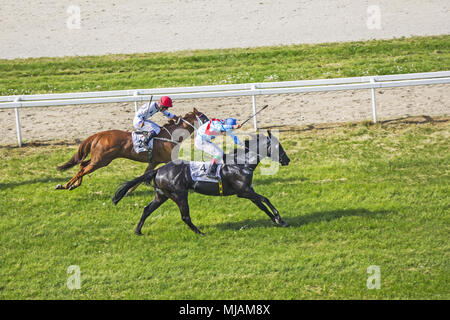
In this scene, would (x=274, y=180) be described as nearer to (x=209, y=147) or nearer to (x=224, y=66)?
(x=209, y=147)

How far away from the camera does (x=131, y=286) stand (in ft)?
27.9

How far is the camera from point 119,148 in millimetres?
11820

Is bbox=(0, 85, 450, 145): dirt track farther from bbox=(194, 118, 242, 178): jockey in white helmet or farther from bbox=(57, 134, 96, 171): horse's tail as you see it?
bbox=(194, 118, 242, 178): jockey in white helmet

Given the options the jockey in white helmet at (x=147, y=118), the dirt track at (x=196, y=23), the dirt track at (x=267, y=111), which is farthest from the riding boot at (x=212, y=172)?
the dirt track at (x=196, y=23)

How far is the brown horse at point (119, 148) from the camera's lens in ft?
38.6

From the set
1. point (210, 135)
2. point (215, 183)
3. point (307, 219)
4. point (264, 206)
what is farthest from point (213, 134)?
point (307, 219)

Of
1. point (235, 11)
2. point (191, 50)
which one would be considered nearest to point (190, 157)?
point (191, 50)

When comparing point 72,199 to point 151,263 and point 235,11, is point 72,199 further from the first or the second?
point 235,11

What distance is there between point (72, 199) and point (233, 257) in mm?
3857

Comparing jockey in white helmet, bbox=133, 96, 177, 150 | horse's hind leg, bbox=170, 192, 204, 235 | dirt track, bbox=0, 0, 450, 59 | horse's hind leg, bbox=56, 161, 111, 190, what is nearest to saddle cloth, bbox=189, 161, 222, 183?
horse's hind leg, bbox=170, 192, 204, 235

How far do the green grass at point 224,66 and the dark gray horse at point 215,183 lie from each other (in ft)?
24.1

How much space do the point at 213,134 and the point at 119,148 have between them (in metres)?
2.32

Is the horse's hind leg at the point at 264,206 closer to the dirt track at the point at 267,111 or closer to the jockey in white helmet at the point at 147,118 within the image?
the jockey in white helmet at the point at 147,118

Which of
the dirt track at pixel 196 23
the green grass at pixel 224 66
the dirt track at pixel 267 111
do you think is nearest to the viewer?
the dirt track at pixel 267 111
